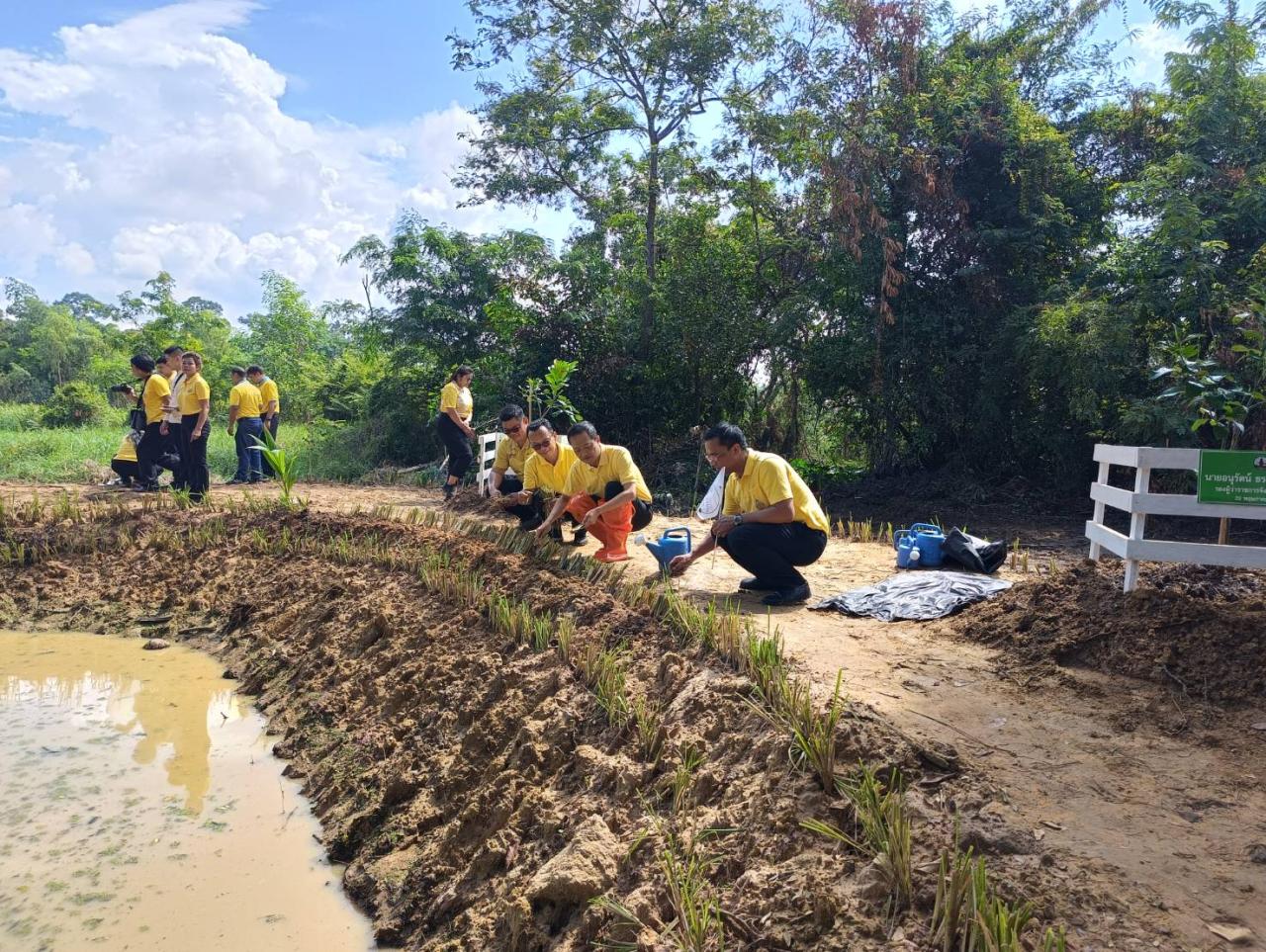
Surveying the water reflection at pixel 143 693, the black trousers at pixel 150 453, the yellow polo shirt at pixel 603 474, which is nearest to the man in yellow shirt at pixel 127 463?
the black trousers at pixel 150 453

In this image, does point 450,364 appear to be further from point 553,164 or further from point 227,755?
point 227,755

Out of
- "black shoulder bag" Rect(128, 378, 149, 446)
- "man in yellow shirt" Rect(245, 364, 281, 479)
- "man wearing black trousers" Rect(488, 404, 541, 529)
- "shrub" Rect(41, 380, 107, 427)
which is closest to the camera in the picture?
"man wearing black trousers" Rect(488, 404, 541, 529)

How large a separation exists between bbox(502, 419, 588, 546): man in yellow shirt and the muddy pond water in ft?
8.64

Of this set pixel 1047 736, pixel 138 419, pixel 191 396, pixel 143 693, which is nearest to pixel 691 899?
pixel 1047 736

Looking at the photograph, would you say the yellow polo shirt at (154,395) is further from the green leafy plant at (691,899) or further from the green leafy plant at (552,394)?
the green leafy plant at (691,899)

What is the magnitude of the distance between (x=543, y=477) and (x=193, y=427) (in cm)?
499

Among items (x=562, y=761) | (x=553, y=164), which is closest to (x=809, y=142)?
(x=553, y=164)

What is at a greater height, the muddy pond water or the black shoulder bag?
the black shoulder bag

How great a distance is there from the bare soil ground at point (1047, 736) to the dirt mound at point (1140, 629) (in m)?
0.01

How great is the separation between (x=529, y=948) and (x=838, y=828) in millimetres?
1177

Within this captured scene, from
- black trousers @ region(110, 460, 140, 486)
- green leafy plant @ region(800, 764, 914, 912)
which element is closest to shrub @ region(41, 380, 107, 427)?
black trousers @ region(110, 460, 140, 486)

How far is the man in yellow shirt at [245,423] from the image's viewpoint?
10594mm

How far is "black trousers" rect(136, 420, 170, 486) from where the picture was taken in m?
9.78

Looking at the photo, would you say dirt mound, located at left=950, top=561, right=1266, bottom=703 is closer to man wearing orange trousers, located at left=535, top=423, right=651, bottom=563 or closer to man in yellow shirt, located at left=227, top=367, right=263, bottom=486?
man wearing orange trousers, located at left=535, top=423, right=651, bottom=563
